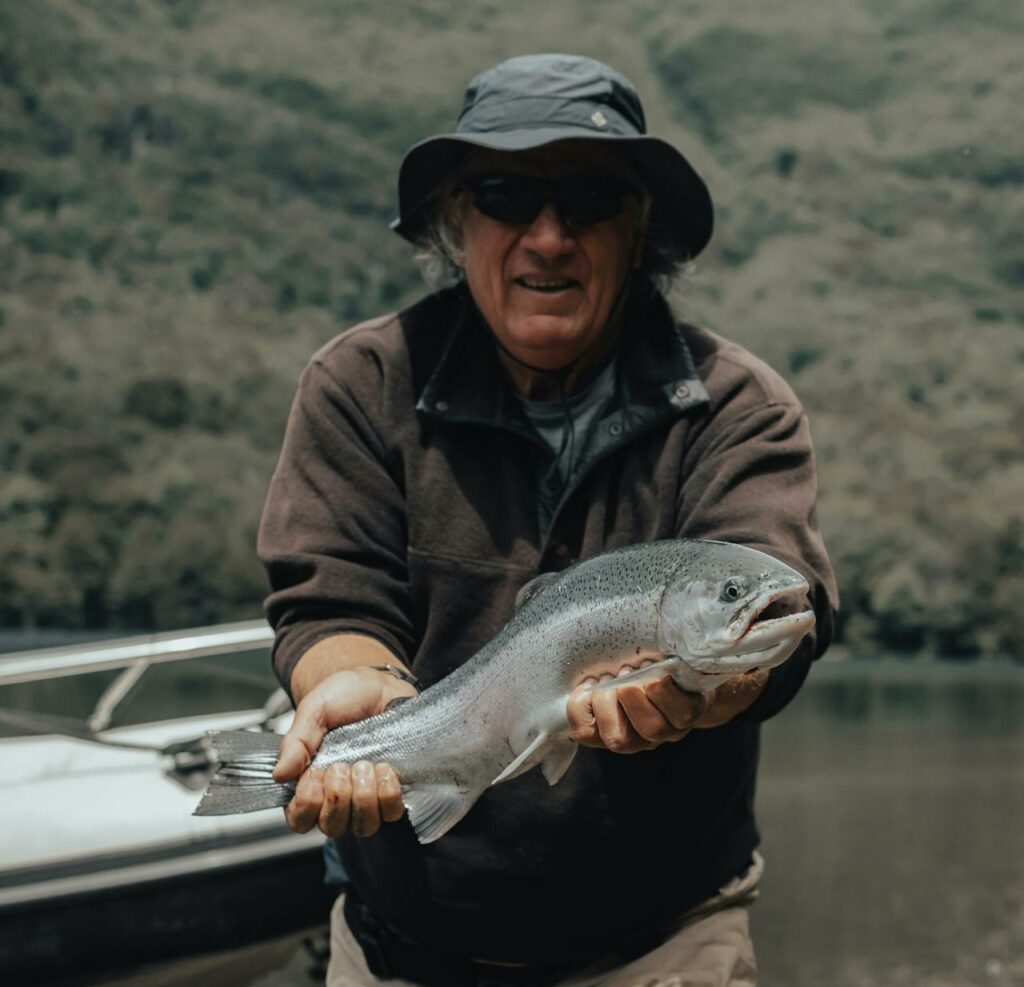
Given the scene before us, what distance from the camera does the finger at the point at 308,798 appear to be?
7.57ft

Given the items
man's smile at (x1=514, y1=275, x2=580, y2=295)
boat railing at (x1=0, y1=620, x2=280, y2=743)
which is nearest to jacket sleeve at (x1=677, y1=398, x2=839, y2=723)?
man's smile at (x1=514, y1=275, x2=580, y2=295)

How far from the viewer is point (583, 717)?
2.14 meters

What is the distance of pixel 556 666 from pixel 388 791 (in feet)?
1.35

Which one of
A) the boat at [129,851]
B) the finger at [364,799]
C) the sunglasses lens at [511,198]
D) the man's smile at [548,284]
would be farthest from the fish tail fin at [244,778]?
the boat at [129,851]

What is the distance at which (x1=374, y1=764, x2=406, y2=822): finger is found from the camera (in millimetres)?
2328

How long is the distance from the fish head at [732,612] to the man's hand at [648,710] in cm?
6

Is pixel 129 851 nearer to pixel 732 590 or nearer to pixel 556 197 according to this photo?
pixel 556 197

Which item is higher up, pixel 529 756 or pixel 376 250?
pixel 529 756

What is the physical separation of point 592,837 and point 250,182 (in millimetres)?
55638

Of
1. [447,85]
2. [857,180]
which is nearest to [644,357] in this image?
[857,180]

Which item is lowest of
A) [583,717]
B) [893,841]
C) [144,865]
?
[893,841]

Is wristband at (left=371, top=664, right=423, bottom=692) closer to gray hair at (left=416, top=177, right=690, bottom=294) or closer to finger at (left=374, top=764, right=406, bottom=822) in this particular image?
finger at (left=374, top=764, right=406, bottom=822)

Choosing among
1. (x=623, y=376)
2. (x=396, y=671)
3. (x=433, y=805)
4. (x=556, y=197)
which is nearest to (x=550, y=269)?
(x=556, y=197)

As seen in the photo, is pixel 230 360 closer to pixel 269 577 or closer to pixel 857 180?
pixel 857 180
